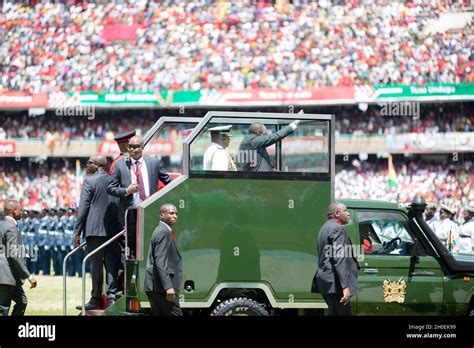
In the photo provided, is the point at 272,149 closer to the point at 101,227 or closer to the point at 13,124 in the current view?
the point at 101,227

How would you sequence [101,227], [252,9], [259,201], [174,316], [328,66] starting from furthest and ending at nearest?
[252,9]
[328,66]
[101,227]
[259,201]
[174,316]

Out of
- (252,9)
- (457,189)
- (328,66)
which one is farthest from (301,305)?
(252,9)

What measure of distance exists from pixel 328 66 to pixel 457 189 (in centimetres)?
760

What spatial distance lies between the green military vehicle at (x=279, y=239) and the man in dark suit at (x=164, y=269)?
17.5 inches

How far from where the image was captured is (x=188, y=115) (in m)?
42.8

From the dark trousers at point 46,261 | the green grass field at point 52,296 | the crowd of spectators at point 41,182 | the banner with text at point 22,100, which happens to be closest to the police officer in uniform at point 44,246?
the dark trousers at point 46,261

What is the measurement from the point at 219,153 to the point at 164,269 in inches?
61.4

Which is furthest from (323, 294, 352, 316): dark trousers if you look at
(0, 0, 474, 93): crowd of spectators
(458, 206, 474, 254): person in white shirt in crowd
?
(0, 0, 474, 93): crowd of spectators

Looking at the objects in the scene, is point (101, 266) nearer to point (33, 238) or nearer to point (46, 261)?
point (46, 261)

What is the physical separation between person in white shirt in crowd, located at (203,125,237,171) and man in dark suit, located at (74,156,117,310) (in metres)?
1.61

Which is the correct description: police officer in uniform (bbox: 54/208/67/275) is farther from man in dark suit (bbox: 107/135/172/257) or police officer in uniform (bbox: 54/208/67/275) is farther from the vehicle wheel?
the vehicle wheel

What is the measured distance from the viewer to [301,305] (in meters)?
10.7

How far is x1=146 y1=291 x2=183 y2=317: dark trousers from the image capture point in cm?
995

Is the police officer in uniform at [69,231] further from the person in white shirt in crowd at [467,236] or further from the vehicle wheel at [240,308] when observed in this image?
the vehicle wheel at [240,308]
